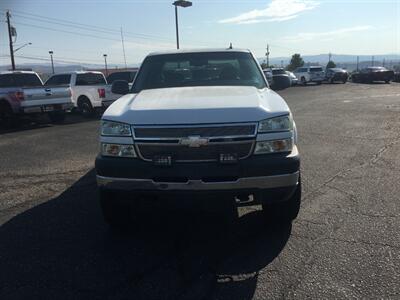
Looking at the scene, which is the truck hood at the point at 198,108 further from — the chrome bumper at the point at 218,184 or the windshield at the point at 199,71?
the windshield at the point at 199,71

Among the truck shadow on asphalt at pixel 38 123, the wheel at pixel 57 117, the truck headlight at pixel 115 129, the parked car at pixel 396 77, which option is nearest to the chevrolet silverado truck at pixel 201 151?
the truck headlight at pixel 115 129

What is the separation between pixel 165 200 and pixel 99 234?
3.38 ft

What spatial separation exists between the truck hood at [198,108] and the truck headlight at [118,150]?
9.0 inches

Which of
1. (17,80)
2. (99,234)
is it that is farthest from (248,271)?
(17,80)

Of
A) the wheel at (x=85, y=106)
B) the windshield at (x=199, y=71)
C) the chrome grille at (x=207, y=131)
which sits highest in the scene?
the windshield at (x=199, y=71)

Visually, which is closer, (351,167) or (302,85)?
(351,167)

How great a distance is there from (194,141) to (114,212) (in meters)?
1.24

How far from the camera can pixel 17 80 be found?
14.8 metres

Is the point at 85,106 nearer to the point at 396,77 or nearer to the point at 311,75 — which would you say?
the point at 311,75

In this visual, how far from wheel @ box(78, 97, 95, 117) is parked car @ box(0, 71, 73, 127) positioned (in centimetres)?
174

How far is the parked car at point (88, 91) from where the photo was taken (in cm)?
1686

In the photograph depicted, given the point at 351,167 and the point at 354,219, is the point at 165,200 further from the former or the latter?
the point at 351,167

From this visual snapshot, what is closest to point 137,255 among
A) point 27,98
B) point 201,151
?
point 201,151

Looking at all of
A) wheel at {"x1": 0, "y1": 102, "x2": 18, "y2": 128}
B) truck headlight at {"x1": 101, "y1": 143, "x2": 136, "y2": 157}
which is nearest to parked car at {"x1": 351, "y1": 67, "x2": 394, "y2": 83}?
wheel at {"x1": 0, "y1": 102, "x2": 18, "y2": 128}
